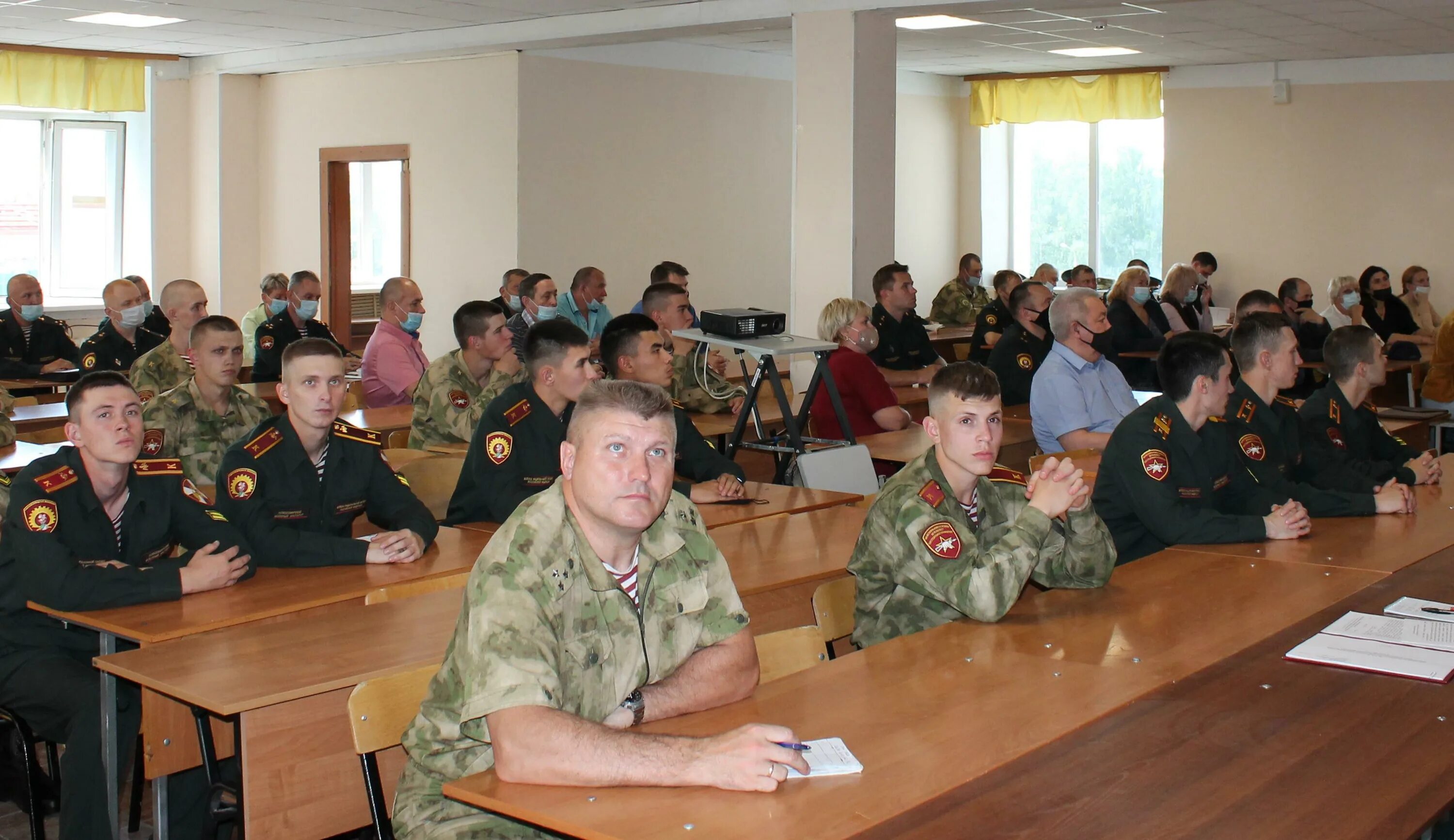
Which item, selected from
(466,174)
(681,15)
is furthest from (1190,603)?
(466,174)

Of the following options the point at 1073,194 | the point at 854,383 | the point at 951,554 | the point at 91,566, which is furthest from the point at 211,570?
the point at 1073,194

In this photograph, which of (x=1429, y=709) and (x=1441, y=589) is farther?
(x=1441, y=589)

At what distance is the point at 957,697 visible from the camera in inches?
86.3

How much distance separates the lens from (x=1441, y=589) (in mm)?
2943

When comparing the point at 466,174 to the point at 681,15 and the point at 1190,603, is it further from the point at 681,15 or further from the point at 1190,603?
the point at 1190,603

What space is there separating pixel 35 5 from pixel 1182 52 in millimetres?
8821

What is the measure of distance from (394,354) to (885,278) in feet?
8.87

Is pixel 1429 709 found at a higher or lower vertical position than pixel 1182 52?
lower

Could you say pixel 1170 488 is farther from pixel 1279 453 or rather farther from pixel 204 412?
pixel 204 412

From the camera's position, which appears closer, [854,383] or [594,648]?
[594,648]

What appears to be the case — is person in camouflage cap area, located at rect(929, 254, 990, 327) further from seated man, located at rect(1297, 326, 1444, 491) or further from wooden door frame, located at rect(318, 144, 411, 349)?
seated man, located at rect(1297, 326, 1444, 491)

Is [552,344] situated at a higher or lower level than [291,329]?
lower

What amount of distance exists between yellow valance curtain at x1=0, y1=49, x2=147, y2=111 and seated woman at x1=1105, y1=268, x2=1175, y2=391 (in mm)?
8102

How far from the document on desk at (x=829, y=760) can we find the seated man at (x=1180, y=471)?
184cm
